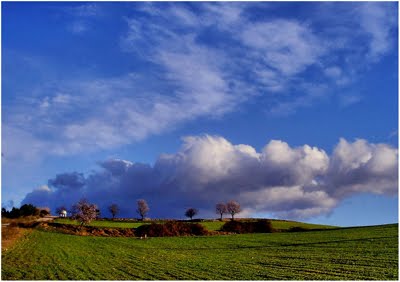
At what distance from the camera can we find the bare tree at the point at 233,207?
162 metres

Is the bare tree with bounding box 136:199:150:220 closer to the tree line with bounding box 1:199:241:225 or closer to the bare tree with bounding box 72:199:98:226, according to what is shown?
the tree line with bounding box 1:199:241:225

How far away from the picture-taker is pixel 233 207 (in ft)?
530

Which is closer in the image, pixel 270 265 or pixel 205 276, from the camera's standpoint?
pixel 205 276

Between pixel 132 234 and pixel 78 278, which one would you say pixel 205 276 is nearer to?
pixel 78 278

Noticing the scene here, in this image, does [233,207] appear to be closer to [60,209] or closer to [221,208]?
[221,208]

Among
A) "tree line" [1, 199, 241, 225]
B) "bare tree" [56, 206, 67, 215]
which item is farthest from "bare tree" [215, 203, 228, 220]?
"bare tree" [56, 206, 67, 215]

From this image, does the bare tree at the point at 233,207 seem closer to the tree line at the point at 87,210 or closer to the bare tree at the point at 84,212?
the tree line at the point at 87,210

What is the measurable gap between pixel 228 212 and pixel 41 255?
388 feet

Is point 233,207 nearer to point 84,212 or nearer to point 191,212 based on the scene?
point 191,212

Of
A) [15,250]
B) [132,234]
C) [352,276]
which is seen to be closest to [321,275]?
[352,276]

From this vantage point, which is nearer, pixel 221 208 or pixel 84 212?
pixel 84 212

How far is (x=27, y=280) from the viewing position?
3123 centimetres

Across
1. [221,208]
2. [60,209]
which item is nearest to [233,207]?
[221,208]

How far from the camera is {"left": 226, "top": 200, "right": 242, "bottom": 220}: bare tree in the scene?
530ft
